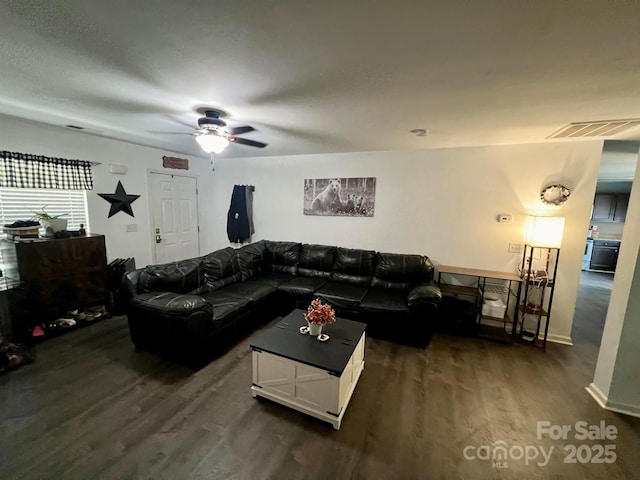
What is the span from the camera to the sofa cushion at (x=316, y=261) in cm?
403

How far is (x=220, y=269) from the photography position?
3.45m

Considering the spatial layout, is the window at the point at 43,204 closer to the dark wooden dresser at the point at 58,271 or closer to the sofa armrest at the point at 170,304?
the dark wooden dresser at the point at 58,271

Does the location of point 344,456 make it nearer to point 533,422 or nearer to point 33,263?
point 533,422

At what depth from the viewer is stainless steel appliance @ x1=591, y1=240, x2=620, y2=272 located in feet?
22.0

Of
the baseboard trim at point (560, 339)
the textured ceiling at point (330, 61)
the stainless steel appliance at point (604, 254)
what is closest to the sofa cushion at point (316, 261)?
the textured ceiling at point (330, 61)

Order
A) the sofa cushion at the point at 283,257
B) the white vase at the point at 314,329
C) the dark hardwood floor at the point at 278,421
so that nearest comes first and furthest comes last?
the dark hardwood floor at the point at 278,421
the white vase at the point at 314,329
the sofa cushion at the point at 283,257

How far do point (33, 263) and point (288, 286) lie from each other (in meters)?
2.80

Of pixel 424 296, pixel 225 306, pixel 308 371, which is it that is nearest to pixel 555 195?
pixel 424 296

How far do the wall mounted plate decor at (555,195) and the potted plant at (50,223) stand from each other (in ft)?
19.1

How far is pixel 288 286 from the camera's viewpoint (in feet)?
11.8

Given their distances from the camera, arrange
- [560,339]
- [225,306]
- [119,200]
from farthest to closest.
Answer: [119,200] → [560,339] → [225,306]

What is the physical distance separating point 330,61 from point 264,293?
8.69 feet

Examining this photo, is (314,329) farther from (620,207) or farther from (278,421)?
(620,207)

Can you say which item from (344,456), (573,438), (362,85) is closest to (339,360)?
(344,456)
